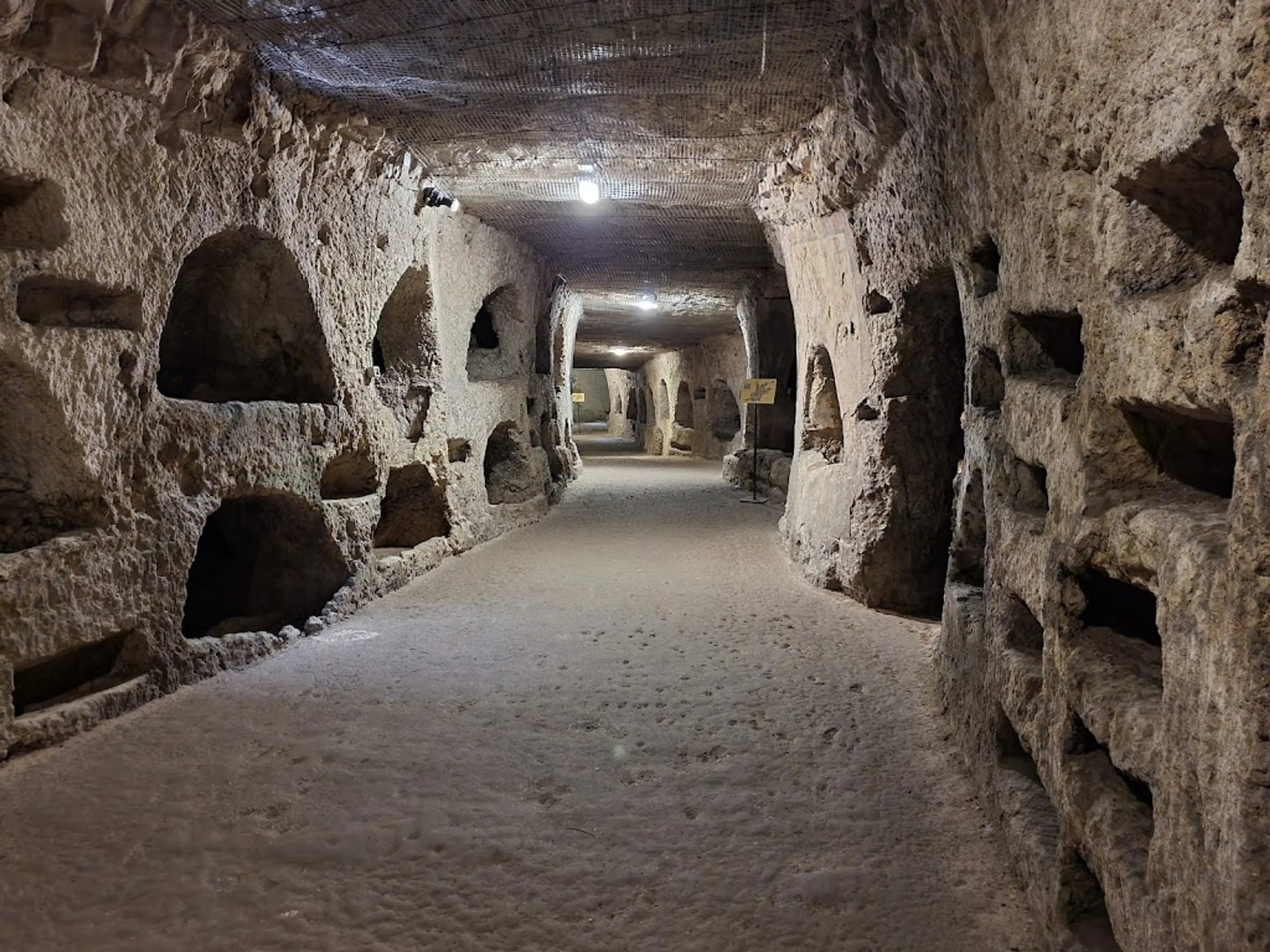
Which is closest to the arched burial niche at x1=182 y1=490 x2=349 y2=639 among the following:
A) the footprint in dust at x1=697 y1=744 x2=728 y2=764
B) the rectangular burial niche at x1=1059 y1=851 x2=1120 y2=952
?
the footprint in dust at x1=697 y1=744 x2=728 y2=764

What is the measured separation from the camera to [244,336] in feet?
18.4

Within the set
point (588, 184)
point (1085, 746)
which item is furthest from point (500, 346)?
point (1085, 746)

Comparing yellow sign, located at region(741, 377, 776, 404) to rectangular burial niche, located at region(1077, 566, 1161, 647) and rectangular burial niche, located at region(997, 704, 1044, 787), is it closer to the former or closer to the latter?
rectangular burial niche, located at region(997, 704, 1044, 787)

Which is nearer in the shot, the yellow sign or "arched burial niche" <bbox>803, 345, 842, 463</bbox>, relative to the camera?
"arched burial niche" <bbox>803, 345, 842, 463</bbox>

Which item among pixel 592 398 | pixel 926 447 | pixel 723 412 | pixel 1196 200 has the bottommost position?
pixel 926 447

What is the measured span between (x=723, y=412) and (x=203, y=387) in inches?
530

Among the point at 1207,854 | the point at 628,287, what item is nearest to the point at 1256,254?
the point at 1207,854

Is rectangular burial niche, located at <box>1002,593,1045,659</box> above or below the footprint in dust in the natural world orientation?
above

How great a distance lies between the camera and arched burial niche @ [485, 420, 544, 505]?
10.1 m

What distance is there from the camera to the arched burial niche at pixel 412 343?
23.6ft

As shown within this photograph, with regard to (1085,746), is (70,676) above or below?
below

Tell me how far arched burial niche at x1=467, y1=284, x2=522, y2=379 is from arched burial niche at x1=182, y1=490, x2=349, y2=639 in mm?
4259

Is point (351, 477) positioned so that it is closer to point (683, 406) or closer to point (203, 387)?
point (203, 387)

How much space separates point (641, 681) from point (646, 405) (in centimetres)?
2082
